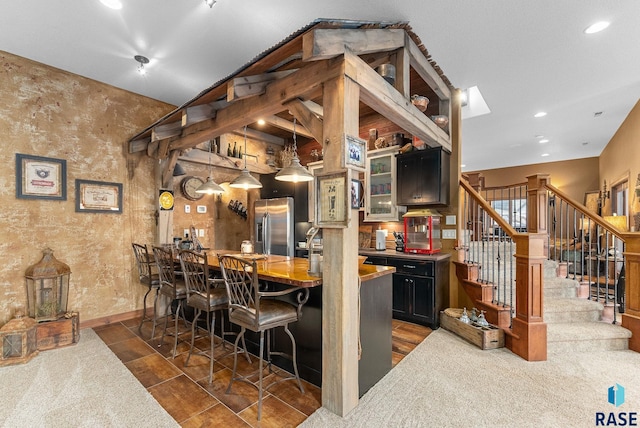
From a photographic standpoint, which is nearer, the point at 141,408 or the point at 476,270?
the point at 141,408

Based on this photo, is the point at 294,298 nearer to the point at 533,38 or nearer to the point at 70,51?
the point at 533,38

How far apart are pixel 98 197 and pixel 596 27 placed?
5.71 meters

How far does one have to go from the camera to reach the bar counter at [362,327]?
2.30 metres

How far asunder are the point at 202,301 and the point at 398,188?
116 inches

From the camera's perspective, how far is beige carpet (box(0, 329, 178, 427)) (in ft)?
6.47

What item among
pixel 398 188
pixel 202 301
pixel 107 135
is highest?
pixel 107 135

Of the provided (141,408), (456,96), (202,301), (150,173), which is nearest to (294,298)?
(202,301)

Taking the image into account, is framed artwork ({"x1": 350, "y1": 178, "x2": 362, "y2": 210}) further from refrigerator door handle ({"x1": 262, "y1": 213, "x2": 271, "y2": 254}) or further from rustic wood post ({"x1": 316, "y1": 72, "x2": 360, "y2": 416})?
refrigerator door handle ({"x1": 262, "y1": 213, "x2": 271, "y2": 254})

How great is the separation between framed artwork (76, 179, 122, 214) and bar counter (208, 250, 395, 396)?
265cm

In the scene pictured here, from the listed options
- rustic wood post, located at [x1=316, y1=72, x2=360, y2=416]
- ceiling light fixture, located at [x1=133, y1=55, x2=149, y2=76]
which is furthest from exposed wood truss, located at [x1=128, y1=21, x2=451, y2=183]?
ceiling light fixture, located at [x1=133, y1=55, x2=149, y2=76]

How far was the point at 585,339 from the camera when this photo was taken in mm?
3002

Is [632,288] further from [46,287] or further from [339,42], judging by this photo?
[46,287]

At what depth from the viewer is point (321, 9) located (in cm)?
245

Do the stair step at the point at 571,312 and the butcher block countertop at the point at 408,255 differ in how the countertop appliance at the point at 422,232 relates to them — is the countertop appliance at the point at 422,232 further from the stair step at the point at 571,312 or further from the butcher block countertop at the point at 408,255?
the stair step at the point at 571,312
